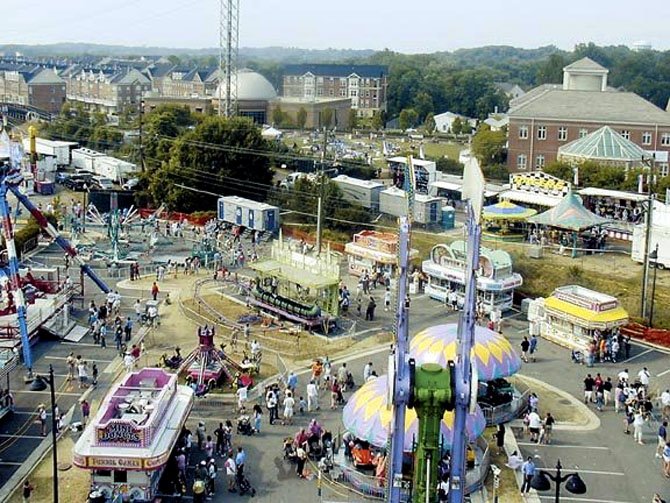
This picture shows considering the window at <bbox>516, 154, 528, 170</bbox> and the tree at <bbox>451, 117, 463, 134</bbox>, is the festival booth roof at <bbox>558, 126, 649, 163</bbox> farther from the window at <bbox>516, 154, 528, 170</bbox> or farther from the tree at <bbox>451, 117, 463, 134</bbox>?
the tree at <bbox>451, 117, 463, 134</bbox>

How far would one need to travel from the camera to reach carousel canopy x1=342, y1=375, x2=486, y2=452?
63.1 feet

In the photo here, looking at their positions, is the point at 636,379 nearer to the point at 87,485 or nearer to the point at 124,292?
the point at 87,485

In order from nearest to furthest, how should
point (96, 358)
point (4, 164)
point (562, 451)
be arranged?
point (562, 451), point (4, 164), point (96, 358)

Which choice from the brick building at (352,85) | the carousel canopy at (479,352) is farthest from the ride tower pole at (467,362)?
the brick building at (352,85)

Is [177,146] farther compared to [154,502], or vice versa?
[177,146]

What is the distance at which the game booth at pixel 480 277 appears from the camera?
33.1 meters

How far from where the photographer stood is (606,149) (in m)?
56.0

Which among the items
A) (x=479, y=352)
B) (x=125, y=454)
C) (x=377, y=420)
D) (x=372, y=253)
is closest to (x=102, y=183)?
(x=372, y=253)

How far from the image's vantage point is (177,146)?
54.7m

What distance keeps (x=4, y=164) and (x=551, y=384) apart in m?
17.8

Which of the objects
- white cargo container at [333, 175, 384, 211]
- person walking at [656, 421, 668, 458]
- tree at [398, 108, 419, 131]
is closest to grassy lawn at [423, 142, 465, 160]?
tree at [398, 108, 419, 131]

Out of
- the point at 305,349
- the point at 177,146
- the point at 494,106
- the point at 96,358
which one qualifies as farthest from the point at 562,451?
the point at 494,106

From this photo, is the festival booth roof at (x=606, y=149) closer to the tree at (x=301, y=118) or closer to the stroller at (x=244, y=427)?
the stroller at (x=244, y=427)

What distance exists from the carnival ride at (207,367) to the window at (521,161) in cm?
4764
